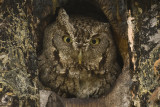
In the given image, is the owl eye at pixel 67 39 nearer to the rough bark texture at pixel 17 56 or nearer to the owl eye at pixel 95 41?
the owl eye at pixel 95 41

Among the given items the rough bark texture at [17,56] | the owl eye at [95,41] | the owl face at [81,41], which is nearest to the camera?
the rough bark texture at [17,56]

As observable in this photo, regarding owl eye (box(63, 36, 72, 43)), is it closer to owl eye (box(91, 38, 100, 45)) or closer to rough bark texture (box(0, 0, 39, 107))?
owl eye (box(91, 38, 100, 45))

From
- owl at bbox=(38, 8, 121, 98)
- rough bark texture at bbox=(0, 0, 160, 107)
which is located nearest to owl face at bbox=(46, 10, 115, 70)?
owl at bbox=(38, 8, 121, 98)

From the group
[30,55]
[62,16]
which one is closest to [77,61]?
[62,16]

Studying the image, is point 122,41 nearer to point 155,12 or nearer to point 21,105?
point 155,12

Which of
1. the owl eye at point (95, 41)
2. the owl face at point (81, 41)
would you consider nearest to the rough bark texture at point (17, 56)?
the owl face at point (81, 41)

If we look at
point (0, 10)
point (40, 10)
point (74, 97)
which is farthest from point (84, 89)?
point (0, 10)

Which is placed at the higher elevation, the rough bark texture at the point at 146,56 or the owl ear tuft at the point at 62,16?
the owl ear tuft at the point at 62,16

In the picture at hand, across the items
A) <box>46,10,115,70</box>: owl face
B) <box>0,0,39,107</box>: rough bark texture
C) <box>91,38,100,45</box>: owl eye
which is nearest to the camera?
<box>0,0,39,107</box>: rough bark texture

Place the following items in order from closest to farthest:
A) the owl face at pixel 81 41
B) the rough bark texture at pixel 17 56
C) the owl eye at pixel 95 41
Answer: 1. the rough bark texture at pixel 17 56
2. the owl face at pixel 81 41
3. the owl eye at pixel 95 41

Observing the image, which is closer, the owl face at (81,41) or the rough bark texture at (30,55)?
the rough bark texture at (30,55)
